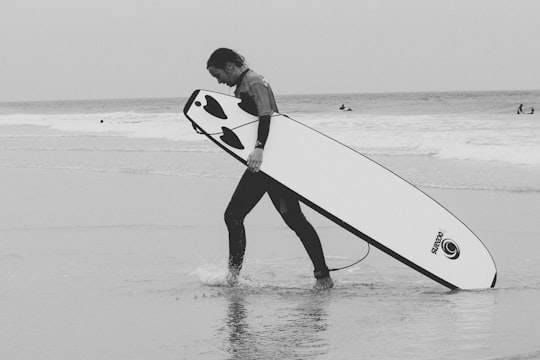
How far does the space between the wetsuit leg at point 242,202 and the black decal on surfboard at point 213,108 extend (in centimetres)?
42

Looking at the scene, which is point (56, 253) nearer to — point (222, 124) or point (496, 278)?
point (222, 124)

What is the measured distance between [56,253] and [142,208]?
2.45 meters

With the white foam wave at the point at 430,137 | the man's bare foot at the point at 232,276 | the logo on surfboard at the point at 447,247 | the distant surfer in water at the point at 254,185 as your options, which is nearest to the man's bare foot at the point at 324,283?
the distant surfer in water at the point at 254,185

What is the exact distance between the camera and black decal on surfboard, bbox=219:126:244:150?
518 centimetres

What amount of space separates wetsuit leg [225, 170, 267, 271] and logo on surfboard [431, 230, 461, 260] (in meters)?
1.09

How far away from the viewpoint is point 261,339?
380 centimetres

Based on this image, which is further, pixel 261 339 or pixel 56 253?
pixel 56 253

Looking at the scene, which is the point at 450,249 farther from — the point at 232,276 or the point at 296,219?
the point at 232,276

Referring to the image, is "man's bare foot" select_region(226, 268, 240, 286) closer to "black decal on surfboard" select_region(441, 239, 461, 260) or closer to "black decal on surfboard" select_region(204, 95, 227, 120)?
"black decal on surfboard" select_region(204, 95, 227, 120)

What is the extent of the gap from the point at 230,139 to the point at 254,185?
34 centimetres

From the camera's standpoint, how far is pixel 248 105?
202 inches

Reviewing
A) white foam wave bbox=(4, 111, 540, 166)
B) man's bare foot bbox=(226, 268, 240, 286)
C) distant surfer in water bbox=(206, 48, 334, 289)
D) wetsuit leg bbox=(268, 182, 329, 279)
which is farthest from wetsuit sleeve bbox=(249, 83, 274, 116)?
white foam wave bbox=(4, 111, 540, 166)

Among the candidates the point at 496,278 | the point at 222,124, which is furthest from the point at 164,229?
the point at 496,278

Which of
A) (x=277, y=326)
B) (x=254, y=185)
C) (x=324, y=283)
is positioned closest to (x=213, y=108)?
(x=254, y=185)
